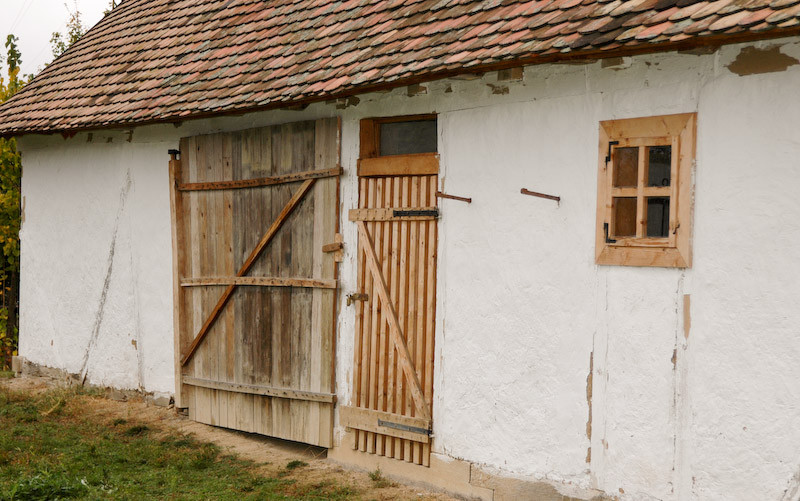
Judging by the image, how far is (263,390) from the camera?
25.6ft

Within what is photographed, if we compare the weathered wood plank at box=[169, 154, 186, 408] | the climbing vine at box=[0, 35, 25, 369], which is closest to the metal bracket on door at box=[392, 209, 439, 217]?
the weathered wood plank at box=[169, 154, 186, 408]

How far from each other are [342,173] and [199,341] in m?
2.54

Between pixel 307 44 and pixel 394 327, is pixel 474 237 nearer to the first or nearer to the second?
pixel 394 327

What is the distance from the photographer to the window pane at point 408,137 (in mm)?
6676

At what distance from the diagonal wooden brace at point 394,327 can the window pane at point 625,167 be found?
213cm

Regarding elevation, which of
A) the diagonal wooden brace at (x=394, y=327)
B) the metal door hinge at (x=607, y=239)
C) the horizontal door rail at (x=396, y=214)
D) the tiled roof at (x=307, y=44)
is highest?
the tiled roof at (x=307, y=44)

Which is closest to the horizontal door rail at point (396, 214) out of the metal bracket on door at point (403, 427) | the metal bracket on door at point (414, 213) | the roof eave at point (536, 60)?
the metal bracket on door at point (414, 213)

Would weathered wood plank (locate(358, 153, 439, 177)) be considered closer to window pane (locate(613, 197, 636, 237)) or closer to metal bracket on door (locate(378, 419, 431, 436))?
window pane (locate(613, 197, 636, 237))

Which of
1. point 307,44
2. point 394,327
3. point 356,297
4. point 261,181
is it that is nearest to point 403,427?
point 394,327

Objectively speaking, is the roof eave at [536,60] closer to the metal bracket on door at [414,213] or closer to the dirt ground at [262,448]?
the metal bracket on door at [414,213]

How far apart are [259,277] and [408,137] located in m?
2.06

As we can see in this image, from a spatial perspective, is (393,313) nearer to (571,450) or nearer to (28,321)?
(571,450)

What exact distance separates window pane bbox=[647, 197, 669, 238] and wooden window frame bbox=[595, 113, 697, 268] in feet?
0.15

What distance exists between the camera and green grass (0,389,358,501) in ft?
20.4
